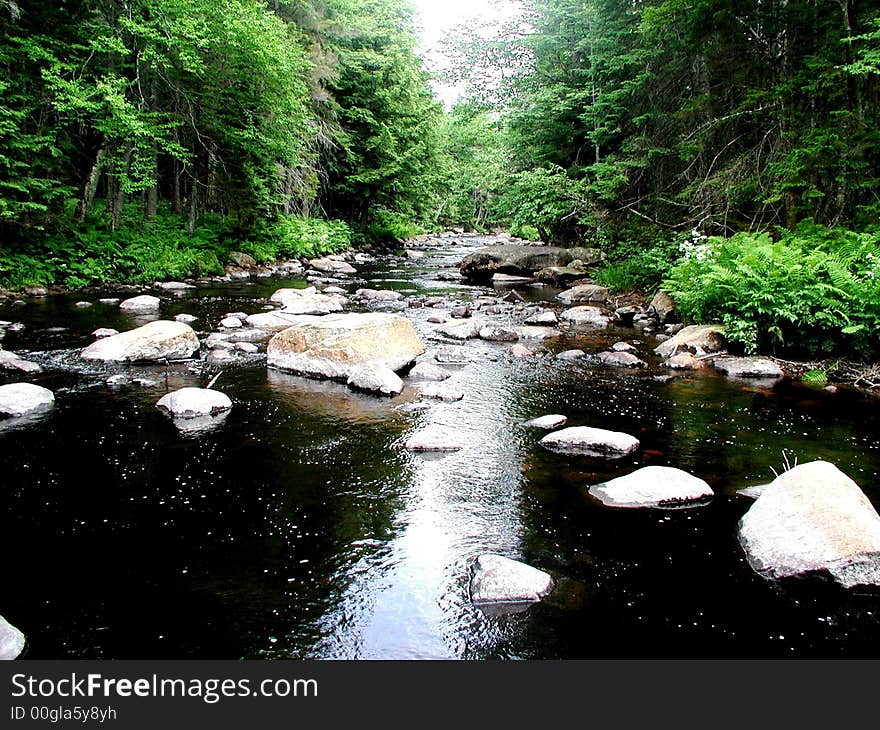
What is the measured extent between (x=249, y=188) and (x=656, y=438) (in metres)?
17.6

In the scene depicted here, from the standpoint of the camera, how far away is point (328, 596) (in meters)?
3.46

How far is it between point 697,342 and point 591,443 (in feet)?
15.9

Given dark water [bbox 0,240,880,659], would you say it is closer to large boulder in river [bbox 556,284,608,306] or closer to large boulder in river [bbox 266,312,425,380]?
large boulder in river [bbox 266,312,425,380]

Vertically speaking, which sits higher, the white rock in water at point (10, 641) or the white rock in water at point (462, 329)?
the white rock in water at point (10, 641)

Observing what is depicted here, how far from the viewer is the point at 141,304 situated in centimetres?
1273

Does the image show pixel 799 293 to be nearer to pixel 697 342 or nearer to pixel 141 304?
pixel 697 342

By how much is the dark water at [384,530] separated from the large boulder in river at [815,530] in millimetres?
130

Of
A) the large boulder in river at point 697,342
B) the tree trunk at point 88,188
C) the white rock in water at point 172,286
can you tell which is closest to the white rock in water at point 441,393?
the large boulder in river at point 697,342

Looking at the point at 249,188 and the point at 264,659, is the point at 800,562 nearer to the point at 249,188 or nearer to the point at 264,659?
the point at 264,659

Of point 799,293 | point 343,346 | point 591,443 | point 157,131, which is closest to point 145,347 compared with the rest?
point 343,346

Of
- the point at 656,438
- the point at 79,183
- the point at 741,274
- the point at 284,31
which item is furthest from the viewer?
the point at 284,31

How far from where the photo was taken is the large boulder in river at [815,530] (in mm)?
3512

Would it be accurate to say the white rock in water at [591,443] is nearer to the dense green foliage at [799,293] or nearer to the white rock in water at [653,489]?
the white rock in water at [653,489]
